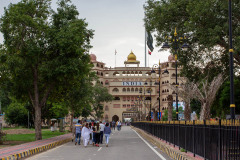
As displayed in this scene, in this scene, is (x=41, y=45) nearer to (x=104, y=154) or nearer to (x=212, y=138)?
(x=104, y=154)

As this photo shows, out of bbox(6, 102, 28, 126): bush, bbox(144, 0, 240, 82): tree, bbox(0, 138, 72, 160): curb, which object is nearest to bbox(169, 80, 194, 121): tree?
bbox(144, 0, 240, 82): tree

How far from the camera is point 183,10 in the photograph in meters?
26.4

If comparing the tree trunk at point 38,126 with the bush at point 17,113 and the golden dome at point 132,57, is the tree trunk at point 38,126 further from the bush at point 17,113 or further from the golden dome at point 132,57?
the golden dome at point 132,57

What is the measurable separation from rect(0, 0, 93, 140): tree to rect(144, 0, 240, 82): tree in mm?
5987

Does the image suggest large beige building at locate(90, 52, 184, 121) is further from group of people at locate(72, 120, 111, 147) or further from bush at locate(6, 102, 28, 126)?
group of people at locate(72, 120, 111, 147)

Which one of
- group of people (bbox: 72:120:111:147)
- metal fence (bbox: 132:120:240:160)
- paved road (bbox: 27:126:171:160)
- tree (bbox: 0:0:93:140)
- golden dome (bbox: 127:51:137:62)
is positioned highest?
golden dome (bbox: 127:51:137:62)

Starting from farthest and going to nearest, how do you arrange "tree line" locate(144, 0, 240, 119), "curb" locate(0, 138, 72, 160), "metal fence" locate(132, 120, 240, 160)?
1. "tree line" locate(144, 0, 240, 119)
2. "curb" locate(0, 138, 72, 160)
3. "metal fence" locate(132, 120, 240, 160)

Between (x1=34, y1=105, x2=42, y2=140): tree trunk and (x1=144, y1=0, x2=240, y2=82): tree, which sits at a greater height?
(x1=144, y1=0, x2=240, y2=82): tree

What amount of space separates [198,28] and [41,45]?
11815 mm

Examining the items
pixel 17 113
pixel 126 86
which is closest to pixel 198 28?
pixel 17 113

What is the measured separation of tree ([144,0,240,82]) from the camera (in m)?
23.0

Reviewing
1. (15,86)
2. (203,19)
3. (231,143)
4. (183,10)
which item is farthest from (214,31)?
(15,86)

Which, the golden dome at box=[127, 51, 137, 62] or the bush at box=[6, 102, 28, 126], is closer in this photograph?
the bush at box=[6, 102, 28, 126]

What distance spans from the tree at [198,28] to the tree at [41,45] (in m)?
5.99
